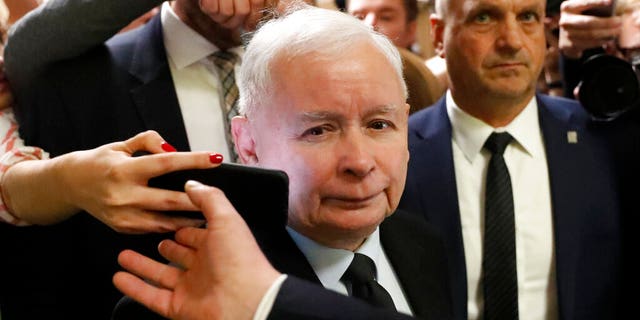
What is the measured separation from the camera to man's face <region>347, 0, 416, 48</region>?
2.65 m

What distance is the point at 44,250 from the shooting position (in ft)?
5.36

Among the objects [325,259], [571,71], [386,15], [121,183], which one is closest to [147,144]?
[121,183]

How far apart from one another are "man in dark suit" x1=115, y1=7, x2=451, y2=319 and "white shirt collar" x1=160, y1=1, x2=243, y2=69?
530 mm

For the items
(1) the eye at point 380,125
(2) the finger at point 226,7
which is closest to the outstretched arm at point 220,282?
(1) the eye at point 380,125

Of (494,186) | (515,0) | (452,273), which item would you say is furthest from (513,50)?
(452,273)

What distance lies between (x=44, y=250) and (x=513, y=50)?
121 centimetres

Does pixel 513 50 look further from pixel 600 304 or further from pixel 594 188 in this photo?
pixel 600 304

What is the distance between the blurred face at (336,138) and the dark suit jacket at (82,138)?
456mm

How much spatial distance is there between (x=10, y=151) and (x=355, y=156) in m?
0.73

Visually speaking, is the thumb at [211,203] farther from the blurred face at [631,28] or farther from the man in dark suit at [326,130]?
the blurred face at [631,28]

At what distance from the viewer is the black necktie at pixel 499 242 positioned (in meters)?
1.79

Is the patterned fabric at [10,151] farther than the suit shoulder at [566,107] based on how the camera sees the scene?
No

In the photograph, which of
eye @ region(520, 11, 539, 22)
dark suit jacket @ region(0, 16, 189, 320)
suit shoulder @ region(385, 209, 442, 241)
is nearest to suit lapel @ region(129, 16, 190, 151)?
dark suit jacket @ region(0, 16, 189, 320)

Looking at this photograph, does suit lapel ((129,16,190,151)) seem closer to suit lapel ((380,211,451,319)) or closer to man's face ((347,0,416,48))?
suit lapel ((380,211,451,319))
